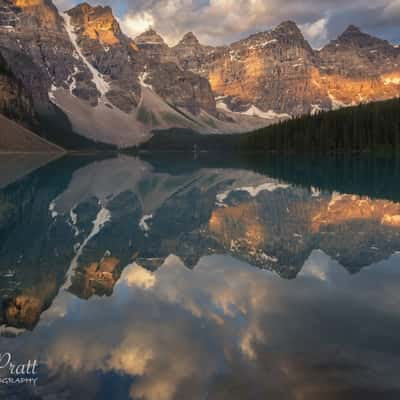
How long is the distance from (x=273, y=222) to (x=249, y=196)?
11.1m

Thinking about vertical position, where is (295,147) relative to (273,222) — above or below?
above

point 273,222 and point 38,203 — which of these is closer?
point 273,222

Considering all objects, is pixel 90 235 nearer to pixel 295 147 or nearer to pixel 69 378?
pixel 69 378

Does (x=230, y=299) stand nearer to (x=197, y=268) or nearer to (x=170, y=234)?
(x=197, y=268)

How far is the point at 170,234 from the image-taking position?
64.1 feet

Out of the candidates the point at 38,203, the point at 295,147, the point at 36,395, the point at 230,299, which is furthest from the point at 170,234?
the point at 295,147

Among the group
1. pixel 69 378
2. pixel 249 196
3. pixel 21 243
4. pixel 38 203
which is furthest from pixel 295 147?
pixel 69 378

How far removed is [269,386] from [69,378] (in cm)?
286

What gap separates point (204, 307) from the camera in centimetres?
966

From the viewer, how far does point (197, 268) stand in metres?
13.5

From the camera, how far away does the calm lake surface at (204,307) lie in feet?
21.4

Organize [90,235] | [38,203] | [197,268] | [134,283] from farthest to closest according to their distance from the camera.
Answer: [38,203] < [90,235] < [197,268] < [134,283]

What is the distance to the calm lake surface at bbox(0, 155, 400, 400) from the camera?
6520 mm

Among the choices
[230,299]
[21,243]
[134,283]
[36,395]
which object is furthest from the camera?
[21,243]
